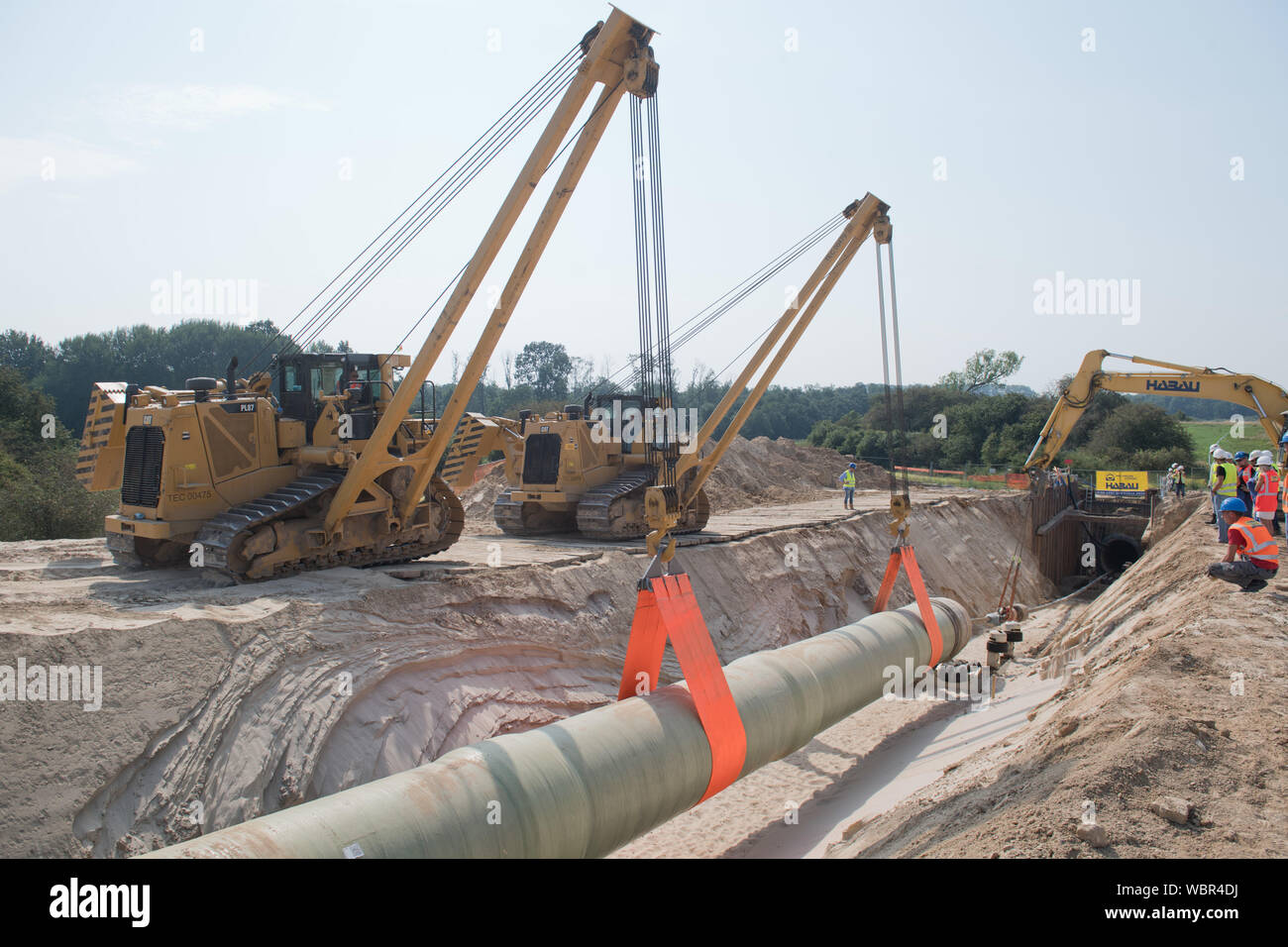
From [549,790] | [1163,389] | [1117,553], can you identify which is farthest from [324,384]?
[1117,553]

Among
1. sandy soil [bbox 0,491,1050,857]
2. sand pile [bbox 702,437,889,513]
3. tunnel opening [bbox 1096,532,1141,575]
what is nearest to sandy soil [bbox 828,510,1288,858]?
sandy soil [bbox 0,491,1050,857]

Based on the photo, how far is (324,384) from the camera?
44.2 ft

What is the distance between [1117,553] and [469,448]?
23463 millimetres

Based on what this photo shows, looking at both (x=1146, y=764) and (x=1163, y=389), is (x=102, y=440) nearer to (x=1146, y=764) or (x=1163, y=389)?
(x=1146, y=764)

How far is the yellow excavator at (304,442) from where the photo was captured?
38.0 ft

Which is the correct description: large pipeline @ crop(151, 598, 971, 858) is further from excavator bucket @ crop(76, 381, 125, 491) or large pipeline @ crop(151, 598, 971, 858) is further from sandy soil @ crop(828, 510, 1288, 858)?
excavator bucket @ crop(76, 381, 125, 491)

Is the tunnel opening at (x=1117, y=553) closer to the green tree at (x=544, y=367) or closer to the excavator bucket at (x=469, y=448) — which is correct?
the excavator bucket at (x=469, y=448)

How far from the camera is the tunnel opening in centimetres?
2859

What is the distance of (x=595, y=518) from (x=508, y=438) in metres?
3.27

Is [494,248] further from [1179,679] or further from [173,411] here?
[1179,679]

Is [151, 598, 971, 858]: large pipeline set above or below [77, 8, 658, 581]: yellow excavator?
below

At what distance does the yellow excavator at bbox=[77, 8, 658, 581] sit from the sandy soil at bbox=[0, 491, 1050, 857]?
0.71 metres

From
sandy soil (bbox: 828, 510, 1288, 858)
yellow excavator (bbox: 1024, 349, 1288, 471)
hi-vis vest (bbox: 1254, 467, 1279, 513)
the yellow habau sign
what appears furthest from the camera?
the yellow habau sign

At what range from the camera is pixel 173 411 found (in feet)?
37.6
